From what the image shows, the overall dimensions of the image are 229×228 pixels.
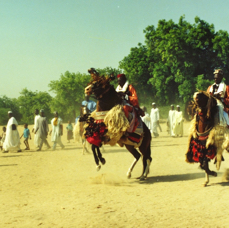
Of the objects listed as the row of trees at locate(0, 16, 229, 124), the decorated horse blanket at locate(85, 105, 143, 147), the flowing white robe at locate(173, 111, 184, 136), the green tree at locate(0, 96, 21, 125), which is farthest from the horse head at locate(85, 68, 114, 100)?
the green tree at locate(0, 96, 21, 125)

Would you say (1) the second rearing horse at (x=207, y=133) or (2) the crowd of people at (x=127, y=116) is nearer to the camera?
(1) the second rearing horse at (x=207, y=133)

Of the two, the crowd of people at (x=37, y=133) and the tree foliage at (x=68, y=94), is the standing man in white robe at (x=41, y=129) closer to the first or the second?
the crowd of people at (x=37, y=133)

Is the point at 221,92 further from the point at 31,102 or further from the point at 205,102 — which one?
the point at 31,102

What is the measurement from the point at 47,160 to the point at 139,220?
28.2ft

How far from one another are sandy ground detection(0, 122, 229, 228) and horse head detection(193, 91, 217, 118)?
1628 mm

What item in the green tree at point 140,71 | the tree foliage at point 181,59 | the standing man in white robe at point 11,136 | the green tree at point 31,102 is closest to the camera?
the standing man in white robe at point 11,136

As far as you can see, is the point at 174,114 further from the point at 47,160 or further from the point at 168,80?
the point at 168,80

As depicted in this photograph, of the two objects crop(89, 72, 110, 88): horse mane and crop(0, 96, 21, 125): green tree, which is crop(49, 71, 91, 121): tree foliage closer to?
crop(0, 96, 21, 125): green tree

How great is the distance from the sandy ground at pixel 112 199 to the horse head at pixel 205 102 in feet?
5.34

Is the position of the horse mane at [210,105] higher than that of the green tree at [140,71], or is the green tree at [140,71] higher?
the green tree at [140,71]

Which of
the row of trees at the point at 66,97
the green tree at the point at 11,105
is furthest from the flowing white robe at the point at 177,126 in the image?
the green tree at the point at 11,105

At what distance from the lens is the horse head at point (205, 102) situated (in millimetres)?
7096

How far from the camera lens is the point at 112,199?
631 cm

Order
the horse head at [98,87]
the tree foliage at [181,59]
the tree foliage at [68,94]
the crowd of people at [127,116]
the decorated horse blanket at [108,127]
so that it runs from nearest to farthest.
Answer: the decorated horse blanket at [108,127] < the horse head at [98,87] < the crowd of people at [127,116] < the tree foliage at [181,59] < the tree foliage at [68,94]
